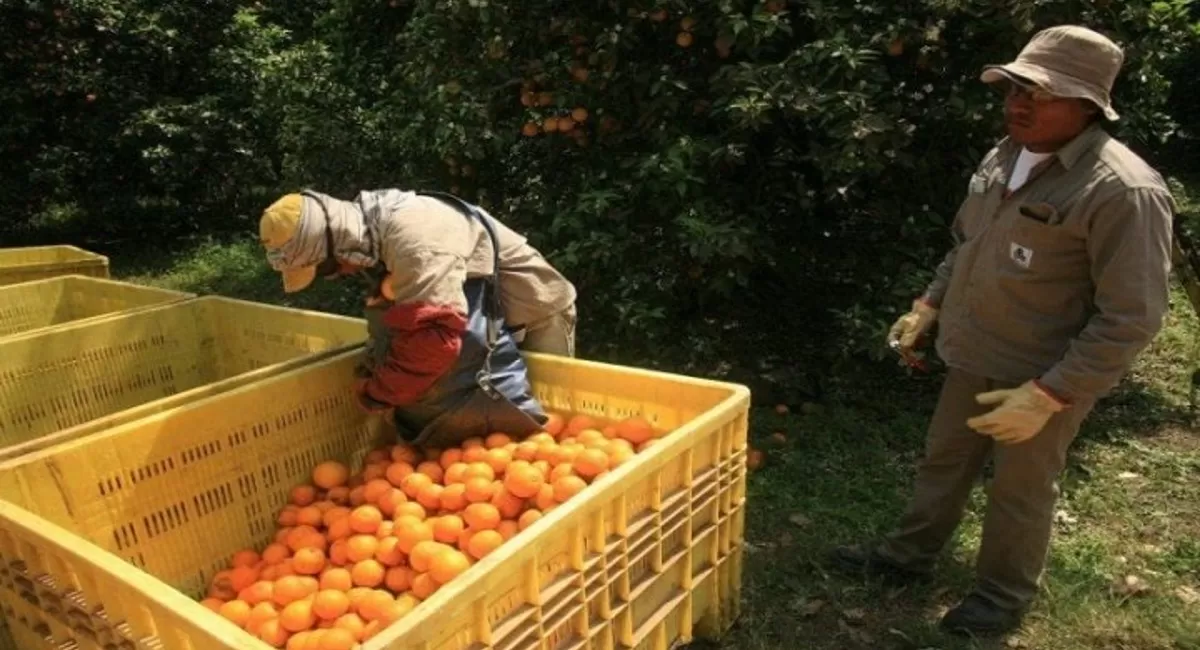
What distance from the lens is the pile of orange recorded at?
243 centimetres

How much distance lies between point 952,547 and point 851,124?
6.53 feet

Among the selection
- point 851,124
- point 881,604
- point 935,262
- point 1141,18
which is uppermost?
point 1141,18

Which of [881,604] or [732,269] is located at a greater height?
[732,269]

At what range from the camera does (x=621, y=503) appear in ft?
7.69

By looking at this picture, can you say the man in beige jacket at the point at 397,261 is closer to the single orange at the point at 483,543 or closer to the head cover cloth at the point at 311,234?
the head cover cloth at the point at 311,234

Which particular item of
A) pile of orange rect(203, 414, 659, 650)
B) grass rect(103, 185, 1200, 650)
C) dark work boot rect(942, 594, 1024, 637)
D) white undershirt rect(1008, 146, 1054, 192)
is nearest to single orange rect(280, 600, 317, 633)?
pile of orange rect(203, 414, 659, 650)

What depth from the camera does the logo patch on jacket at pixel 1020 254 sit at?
2709mm

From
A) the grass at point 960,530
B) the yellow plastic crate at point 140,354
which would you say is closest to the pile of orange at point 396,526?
the yellow plastic crate at point 140,354

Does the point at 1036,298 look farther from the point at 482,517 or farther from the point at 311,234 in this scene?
the point at 311,234

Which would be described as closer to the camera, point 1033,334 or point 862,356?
point 1033,334

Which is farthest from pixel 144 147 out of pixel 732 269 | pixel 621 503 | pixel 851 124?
pixel 621 503

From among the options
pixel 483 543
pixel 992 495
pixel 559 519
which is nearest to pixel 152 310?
A: pixel 483 543

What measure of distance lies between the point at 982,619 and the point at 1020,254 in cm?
132

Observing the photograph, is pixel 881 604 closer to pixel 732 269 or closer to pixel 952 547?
pixel 952 547
